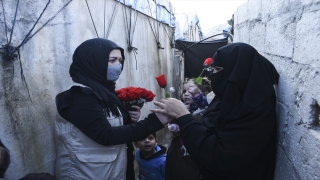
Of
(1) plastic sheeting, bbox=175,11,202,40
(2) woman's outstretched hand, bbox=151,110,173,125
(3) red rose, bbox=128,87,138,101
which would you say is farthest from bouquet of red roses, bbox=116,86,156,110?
(1) plastic sheeting, bbox=175,11,202,40

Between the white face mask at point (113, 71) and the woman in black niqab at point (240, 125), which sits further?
the white face mask at point (113, 71)

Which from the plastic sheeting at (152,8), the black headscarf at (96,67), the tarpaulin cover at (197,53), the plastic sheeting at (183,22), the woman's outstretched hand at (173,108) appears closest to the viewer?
the woman's outstretched hand at (173,108)

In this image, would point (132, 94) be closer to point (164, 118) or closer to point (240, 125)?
point (164, 118)

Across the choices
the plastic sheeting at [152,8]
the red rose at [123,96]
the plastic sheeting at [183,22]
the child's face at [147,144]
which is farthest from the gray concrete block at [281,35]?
Result: the plastic sheeting at [183,22]

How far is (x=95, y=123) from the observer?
1545 mm

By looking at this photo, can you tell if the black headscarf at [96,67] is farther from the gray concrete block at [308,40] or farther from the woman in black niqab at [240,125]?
the gray concrete block at [308,40]

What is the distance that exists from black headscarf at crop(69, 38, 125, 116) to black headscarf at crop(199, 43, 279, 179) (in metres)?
0.78

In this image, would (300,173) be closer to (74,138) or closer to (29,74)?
(74,138)

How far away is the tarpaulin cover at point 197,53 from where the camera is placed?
24.3 feet

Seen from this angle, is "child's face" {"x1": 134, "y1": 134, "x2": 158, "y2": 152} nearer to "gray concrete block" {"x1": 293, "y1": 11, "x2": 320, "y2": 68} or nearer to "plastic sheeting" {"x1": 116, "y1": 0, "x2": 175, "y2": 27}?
"gray concrete block" {"x1": 293, "y1": 11, "x2": 320, "y2": 68}

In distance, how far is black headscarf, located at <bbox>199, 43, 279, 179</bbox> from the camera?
123 centimetres

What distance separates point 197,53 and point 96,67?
6146mm

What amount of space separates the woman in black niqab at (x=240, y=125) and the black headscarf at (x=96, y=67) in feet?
1.87

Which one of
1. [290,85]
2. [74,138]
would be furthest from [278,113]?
[74,138]
